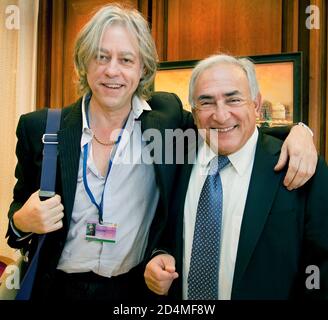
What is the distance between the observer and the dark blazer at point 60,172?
1.21m

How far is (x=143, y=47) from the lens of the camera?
130 centimetres

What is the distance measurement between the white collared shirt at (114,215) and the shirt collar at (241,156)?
0.22 metres

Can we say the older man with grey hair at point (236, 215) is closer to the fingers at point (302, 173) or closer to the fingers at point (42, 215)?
the fingers at point (302, 173)

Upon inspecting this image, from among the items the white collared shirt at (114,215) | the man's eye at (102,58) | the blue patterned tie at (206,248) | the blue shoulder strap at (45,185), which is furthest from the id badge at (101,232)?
the man's eye at (102,58)

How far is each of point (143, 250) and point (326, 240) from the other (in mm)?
585

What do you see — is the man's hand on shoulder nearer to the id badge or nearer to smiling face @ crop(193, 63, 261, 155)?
smiling face @ crop(193, 63, 261, 155)

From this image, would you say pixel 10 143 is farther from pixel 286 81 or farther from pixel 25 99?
pixel 286 81

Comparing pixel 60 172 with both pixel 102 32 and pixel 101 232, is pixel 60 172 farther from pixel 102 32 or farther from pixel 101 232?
pixel 102 32

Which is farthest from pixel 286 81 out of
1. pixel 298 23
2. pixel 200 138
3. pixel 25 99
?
pixel 25 99

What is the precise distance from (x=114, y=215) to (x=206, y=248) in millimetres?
319

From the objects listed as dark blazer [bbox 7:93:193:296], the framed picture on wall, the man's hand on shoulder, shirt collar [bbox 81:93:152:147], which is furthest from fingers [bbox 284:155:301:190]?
the framed picture on wall

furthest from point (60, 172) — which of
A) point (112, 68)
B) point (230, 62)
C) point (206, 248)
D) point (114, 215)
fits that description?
point (230, 62)

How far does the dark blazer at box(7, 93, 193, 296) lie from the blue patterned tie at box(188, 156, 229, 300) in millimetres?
125
